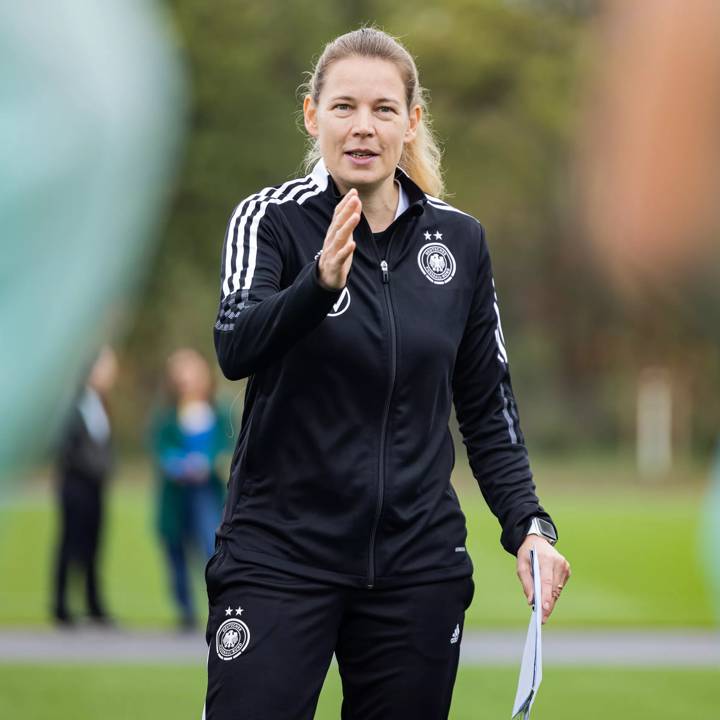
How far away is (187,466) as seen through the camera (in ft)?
36.8

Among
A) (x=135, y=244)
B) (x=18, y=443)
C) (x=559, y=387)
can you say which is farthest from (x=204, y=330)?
(x=18, y=443)

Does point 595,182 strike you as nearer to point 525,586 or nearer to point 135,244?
point 135,244

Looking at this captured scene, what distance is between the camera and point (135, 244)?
129 ft

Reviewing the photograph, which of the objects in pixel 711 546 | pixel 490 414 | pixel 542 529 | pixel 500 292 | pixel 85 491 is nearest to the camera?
pixel 542 529

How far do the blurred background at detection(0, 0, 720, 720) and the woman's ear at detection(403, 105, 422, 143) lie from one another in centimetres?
43

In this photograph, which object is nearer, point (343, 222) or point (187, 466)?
point (343, 222)

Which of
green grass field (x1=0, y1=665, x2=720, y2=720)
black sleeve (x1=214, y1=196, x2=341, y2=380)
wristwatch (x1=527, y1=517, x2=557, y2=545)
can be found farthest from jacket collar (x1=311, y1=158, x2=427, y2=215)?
green grass field (x1=0, y1=665, x2=720, y2=720)

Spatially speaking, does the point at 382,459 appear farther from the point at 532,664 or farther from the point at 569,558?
the point at 569,558

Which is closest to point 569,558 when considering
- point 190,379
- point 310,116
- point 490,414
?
point 190,379

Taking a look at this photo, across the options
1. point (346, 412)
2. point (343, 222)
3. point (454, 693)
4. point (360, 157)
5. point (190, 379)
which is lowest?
point (454, 693)

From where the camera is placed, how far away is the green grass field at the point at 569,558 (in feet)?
40.6

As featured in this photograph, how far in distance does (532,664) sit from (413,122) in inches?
50.8

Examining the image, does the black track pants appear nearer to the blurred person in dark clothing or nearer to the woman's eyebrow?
the woman's eyebrow

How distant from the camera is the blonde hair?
3.56 m
